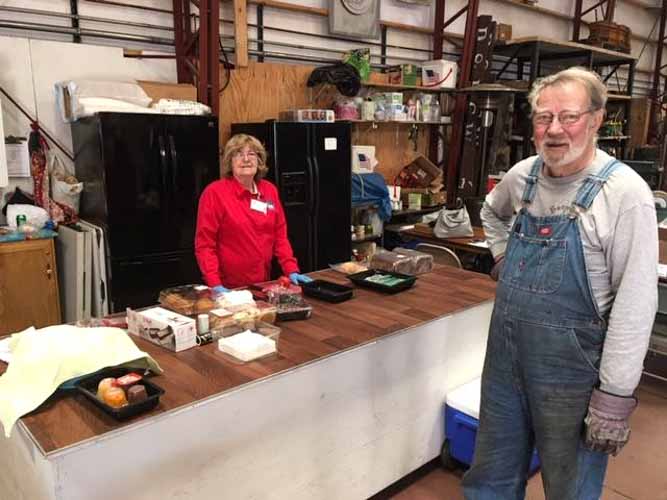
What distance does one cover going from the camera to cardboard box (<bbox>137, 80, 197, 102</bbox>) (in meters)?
3.99

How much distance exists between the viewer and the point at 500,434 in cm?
184

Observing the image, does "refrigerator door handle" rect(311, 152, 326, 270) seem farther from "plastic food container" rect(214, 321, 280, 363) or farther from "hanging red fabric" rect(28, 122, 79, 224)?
"plastic food container" rect(214, 321, 280, 363)

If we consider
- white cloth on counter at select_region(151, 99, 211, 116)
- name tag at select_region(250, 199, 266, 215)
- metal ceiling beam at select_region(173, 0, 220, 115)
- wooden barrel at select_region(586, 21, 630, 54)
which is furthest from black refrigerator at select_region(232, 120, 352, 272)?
wooden barrel at select_region(586, 21, 630, 54)

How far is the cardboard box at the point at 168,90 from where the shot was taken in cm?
399

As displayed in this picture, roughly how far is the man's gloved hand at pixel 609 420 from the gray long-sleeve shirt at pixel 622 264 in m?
0.03

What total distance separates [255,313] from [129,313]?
460mm

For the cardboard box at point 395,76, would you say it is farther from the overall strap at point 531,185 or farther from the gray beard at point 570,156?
the gray beard at point 570,156

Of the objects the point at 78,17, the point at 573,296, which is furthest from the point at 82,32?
the point at 573,296

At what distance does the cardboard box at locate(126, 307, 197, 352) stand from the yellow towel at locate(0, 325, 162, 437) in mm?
180

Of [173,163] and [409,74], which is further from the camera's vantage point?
[409,74]

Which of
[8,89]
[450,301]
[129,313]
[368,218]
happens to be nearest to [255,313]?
[129,313]

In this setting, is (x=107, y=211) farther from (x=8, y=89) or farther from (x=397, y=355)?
(x=397, y=355)

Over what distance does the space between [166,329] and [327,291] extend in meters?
0.80

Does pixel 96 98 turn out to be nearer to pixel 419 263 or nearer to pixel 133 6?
pixel 133 6
